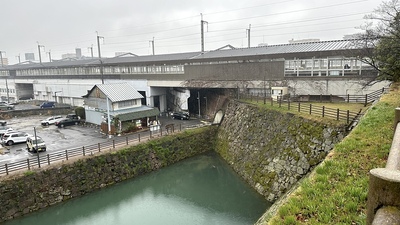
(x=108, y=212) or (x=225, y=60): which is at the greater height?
(x=225, y=60)

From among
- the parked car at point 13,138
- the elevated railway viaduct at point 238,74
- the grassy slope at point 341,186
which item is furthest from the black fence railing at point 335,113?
the parked car at point 13,138

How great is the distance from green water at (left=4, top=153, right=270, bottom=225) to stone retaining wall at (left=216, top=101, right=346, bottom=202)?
3.32ft

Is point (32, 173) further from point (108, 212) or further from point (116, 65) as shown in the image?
point (116, 65)

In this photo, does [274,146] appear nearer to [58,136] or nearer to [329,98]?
[329,98]


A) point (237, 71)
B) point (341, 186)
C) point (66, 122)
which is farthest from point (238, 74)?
point (341, 186)

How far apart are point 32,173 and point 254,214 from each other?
1216 cm

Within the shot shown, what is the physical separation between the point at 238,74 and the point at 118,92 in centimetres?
1204

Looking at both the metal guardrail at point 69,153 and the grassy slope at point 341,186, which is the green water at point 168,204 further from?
the grassy slope at point 341,186

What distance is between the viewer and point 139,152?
19.9 m

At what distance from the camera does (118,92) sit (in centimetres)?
2695

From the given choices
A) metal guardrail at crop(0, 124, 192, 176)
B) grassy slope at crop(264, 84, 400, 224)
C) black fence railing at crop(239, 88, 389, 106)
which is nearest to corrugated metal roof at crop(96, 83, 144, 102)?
metal guardrail at crop(0, 124, 192, 176)

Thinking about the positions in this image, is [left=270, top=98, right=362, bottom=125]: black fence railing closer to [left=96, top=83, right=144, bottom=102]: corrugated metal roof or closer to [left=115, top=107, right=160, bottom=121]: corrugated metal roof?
[left=115, top=107, right=160, bottom=121]: corrugated metal roof

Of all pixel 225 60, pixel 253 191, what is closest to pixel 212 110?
pixel 225 60

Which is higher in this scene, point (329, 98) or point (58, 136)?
point (329, 98)
